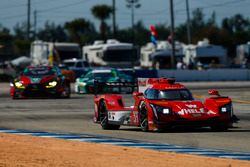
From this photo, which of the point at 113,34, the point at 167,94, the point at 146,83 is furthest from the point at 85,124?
the point at 113,34

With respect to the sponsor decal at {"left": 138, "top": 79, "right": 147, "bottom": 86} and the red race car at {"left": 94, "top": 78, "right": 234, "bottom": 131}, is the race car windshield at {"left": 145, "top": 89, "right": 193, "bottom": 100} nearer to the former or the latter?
the red race car at {"left": 94, "top": 78, "right": 234, "bottom": 131}

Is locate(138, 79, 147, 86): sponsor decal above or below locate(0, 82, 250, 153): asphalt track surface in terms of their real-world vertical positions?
above

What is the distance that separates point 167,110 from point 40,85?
15.8m

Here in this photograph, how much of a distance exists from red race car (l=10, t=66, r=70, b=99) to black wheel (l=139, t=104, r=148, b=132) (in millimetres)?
14976

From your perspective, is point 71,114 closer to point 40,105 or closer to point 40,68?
point 40,105

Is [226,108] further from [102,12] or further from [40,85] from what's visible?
[102,12]

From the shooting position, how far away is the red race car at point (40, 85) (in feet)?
111

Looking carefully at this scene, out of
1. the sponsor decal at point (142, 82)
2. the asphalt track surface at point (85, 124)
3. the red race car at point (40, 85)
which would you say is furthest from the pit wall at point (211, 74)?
the sponsor decal at point (142, 82)

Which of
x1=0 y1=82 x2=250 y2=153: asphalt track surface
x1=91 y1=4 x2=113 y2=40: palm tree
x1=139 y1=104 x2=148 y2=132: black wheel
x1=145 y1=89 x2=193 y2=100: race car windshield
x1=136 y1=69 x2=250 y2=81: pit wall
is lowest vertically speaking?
x1=136 y1=69 x2=250 y2=81: pit wall

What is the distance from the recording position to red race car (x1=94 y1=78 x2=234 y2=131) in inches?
728

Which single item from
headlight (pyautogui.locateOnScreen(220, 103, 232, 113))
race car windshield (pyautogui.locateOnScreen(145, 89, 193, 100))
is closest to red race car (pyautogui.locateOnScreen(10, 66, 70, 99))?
race car windshield (pyautogui.locateOnScreen(145, 89, 193, 100))

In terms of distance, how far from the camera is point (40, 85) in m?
33.7

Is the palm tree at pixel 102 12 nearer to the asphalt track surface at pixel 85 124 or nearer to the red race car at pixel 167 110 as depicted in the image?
the asphalt track surface at pixel 85 124

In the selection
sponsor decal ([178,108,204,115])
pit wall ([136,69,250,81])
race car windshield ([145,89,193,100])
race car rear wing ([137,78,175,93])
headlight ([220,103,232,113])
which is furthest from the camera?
pit wall ([136,69,250,81])
